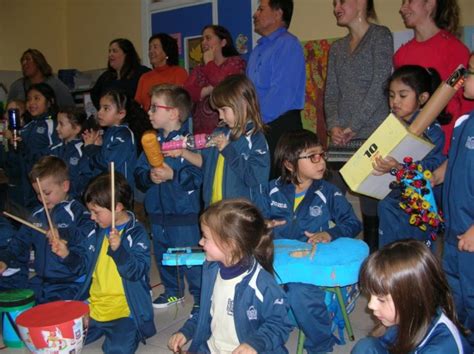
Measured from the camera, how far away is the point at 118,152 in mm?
3082

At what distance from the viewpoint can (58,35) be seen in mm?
6473

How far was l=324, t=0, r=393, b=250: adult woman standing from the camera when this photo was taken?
8.71 ft

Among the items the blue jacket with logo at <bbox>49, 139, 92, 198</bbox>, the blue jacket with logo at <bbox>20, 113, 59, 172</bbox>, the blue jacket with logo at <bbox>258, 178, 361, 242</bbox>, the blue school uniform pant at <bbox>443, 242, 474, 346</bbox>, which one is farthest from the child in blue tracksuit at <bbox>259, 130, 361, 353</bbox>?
the blue jacket with logo at <bbox>20, 113, 59, 172</bbox>

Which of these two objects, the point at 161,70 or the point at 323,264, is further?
the point at 161,70

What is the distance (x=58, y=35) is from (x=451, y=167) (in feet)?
19.1

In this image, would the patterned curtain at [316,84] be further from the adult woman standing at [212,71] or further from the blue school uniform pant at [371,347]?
the blue school uniform pant at [371,347]

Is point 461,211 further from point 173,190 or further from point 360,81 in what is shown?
point 173,190

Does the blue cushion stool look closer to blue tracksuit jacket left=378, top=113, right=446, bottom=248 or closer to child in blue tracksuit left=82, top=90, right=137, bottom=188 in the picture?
blue tracksuit jacket left=378, top=113, right=446, bottom=248

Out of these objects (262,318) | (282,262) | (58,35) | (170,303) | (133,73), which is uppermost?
(58,35)

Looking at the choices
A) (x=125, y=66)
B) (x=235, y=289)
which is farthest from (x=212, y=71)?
(x=235, y=289)

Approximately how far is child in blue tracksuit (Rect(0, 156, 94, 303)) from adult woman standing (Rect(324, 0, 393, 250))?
55.9 inches

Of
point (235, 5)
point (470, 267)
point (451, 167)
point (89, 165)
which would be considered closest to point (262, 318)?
point (470, 267)

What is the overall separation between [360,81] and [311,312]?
1.36m

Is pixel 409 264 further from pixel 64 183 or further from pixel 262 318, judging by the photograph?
pixel 64 183
